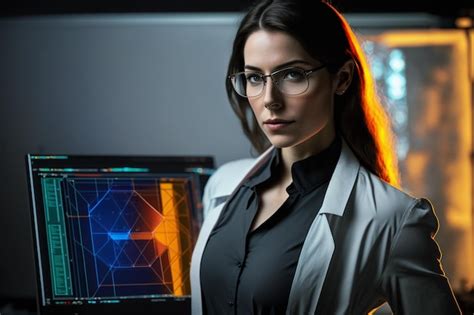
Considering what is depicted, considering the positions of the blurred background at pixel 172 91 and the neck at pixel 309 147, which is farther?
the blurred background at pixel 172 91

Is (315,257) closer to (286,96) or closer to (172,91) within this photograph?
(286,96)

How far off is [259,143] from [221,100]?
322 millimetres

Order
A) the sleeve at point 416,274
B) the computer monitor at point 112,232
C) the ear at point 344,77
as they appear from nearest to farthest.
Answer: the sleeve at point 416,274, the ear at point 344,77, the computer monitor at point 112,232

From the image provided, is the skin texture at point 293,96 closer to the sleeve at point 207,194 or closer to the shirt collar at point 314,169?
the shirt collar at point 314,169

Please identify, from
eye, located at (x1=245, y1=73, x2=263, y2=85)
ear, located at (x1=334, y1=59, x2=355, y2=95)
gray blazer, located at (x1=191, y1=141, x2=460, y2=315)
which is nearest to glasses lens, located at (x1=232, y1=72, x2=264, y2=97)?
eye, located at (x1=245, y1=73, x2=263, y2=85)

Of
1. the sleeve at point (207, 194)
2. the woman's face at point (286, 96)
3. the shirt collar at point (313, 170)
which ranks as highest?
the woman's face at point (286, 96)

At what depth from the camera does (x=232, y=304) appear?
141cm

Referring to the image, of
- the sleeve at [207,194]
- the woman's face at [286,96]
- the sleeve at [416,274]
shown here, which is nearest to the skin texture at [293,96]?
the woman's face at [286,96]

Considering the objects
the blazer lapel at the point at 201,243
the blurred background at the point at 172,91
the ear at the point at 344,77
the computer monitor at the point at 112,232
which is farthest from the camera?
the blurred background at the point at 172,91

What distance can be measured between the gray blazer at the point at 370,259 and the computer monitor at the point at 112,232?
54 centimetres

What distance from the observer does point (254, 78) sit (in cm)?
141

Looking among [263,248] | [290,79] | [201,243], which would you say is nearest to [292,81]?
[290,79]

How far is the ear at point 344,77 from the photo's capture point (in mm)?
1415

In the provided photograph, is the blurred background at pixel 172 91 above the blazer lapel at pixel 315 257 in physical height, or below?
above
